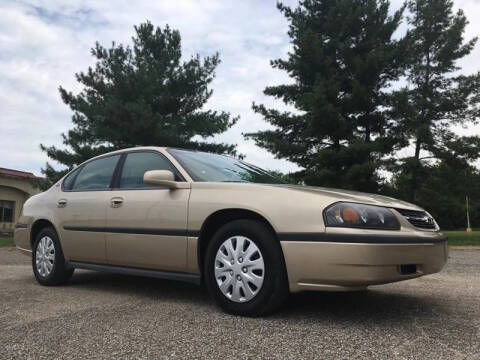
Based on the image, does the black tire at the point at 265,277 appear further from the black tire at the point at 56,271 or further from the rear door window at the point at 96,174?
the black tire at the point at 56,271

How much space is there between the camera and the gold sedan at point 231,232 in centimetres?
328

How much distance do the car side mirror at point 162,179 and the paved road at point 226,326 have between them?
39.3 inches

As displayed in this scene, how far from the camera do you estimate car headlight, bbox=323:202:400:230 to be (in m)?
3.29

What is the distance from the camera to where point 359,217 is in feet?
10.8

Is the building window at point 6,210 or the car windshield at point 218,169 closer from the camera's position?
the car windshield at point 218,169

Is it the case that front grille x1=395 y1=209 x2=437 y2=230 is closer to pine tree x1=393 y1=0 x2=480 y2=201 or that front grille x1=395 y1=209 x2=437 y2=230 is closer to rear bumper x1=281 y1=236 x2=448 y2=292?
rear bumper x1=281 y1=236 x2=448 y2=292

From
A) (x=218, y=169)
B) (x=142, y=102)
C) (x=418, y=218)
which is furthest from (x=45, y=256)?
(x=142, y=102)

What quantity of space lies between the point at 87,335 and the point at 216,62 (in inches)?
862

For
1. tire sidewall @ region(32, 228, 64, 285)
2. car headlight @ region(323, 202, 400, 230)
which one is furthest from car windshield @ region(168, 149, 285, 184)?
tire sidewall @ region(32, 228, 64, 285)

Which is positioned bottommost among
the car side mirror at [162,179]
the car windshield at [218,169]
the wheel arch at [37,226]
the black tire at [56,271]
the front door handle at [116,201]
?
the black tire at [56,271]

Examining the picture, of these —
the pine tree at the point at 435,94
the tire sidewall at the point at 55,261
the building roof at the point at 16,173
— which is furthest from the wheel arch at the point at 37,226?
the building roof at the point at 16,173

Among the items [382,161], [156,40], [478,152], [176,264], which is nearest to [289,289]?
[176,264]

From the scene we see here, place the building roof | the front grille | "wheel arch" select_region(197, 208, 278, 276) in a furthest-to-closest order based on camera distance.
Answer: the building roof, "wheel arch" select_region(197, 208, 278, 276), the front grille

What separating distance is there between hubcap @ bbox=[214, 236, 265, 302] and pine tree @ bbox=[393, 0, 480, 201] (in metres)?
20.5
